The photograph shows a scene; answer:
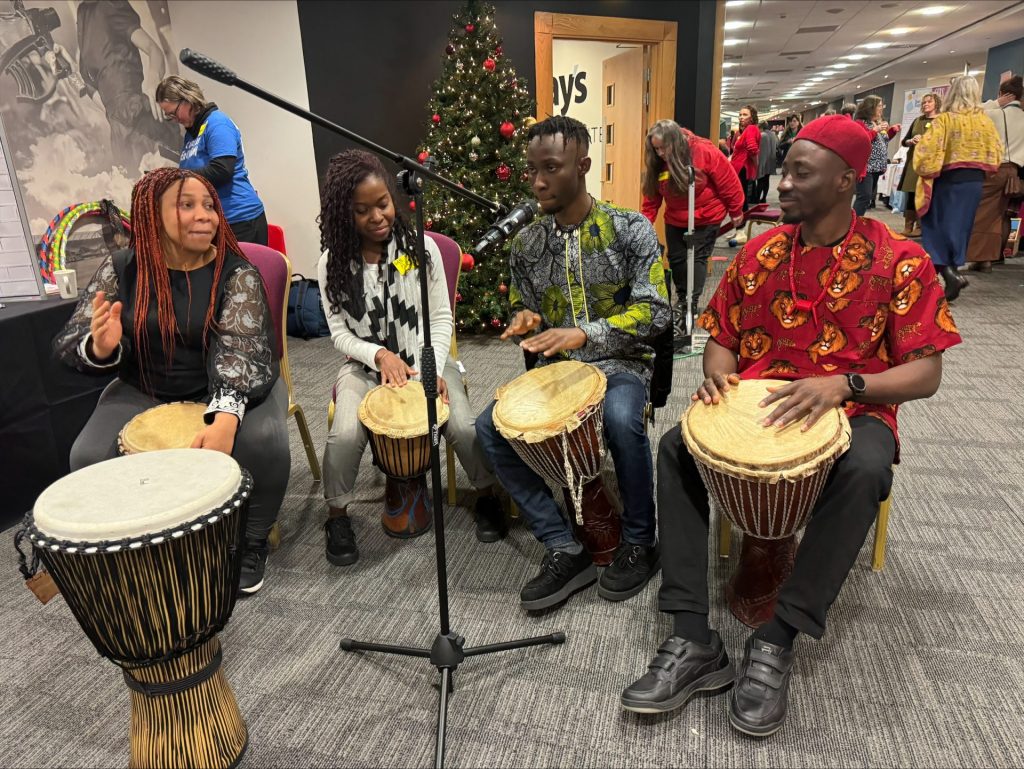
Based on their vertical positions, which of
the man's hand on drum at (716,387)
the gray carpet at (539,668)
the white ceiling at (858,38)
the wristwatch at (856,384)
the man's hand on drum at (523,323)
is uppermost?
the white ceiling at (858,38)

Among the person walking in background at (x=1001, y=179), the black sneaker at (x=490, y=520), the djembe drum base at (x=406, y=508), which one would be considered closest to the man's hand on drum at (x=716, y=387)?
the black sneaker at (x=490, y=520)

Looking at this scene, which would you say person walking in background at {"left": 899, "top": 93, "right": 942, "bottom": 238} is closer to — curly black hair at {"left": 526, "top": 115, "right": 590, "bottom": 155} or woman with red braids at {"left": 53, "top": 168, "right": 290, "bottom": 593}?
curly black hair at {"left": 526, "top": 115, "right": 590, "bottom": 155}

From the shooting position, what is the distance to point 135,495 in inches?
49.8

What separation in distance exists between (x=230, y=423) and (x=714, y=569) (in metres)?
1.47

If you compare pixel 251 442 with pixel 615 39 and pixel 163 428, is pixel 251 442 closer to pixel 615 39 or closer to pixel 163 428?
pixel 163 428

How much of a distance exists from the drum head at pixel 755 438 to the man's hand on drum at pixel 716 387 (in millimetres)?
15

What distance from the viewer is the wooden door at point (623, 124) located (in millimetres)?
6609

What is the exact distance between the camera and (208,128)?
3.64 metres

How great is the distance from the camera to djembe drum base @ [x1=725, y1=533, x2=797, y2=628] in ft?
5.91

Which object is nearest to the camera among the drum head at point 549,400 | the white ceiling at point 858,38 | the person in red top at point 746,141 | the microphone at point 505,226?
the microphone at point 505,226

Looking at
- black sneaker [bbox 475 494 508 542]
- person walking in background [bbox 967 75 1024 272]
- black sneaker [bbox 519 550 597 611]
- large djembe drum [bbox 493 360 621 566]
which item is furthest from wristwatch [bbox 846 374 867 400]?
person walking in background [bbox 967 75 1024 272]

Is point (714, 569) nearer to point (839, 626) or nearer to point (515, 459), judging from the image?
point (839, 626)

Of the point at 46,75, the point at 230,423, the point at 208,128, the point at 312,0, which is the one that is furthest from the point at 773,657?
the point at 312,0

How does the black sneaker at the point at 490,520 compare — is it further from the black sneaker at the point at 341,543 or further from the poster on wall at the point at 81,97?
the poster on wall at the point at 81,97
